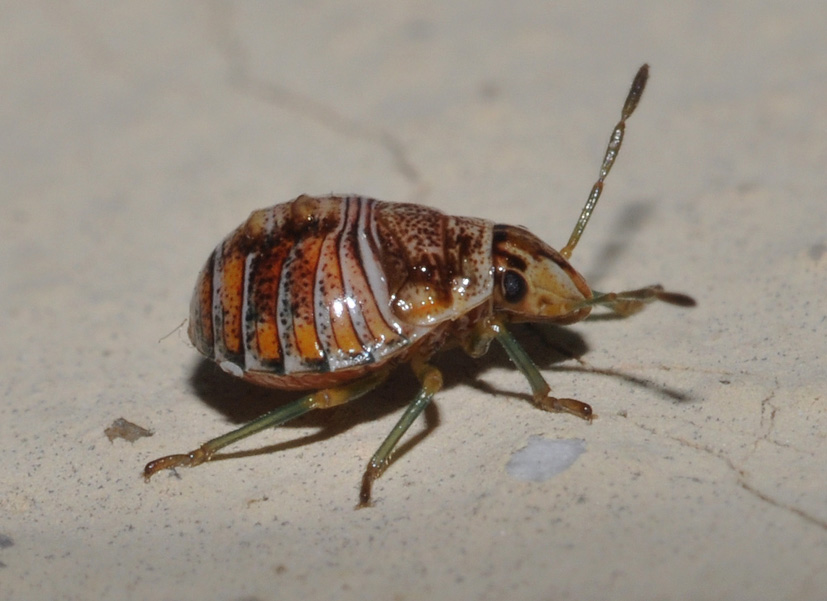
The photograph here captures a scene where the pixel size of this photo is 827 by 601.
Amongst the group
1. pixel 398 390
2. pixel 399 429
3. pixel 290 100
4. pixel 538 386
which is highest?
pixel 290 100

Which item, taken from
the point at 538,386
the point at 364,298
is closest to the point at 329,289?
the point at 364,298

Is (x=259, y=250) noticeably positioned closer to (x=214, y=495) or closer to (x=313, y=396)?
(x=313, y=396)

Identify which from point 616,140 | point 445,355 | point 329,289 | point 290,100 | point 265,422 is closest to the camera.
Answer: point 329,289

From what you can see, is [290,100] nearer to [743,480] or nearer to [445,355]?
[445,355]

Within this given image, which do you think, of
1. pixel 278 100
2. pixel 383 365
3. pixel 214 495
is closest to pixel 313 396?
pixel 383 365

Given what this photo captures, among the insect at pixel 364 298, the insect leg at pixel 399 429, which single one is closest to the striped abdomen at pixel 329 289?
the insect at pixel 364 298

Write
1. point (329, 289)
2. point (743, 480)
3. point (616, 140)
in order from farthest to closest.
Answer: point (616, 140), point (329, 289), point (743, 480)

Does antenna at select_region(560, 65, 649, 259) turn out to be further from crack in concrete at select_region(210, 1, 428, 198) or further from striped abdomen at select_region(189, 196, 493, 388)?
crack in concrete at select_region(210, 1, 428, 198)
